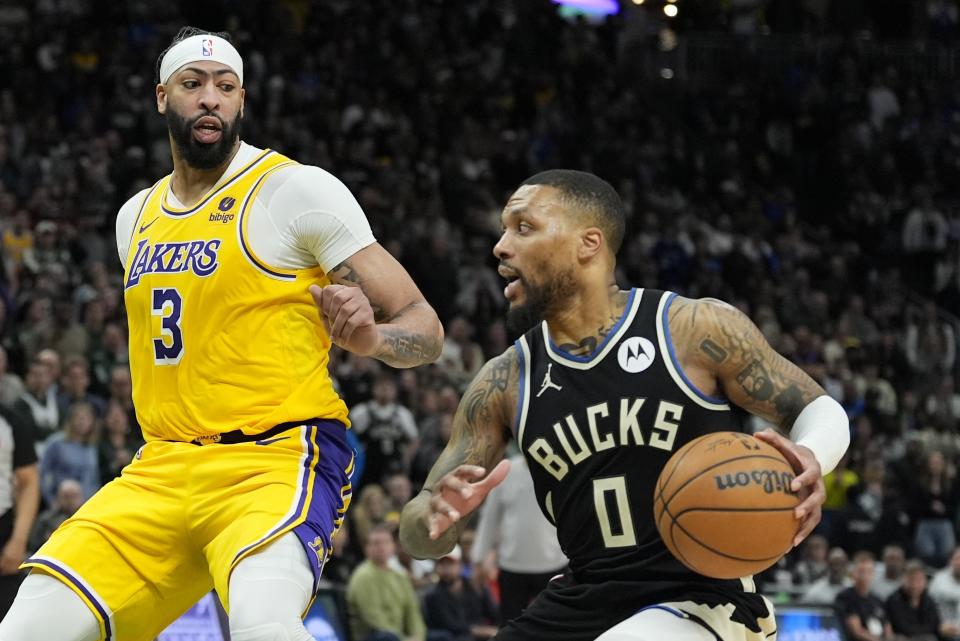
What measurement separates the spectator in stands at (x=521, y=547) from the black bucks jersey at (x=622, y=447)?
226 inches

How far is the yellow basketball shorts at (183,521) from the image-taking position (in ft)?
15.6

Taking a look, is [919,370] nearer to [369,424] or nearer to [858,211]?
[858,211]

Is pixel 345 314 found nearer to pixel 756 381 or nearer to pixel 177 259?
pixel 177 259

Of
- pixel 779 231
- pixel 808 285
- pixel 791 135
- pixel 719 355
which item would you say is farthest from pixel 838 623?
pixel 791 135

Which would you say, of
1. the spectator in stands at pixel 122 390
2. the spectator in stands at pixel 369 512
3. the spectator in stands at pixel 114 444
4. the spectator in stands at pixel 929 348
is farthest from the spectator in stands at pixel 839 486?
the spectator in stands at pixel 114 444

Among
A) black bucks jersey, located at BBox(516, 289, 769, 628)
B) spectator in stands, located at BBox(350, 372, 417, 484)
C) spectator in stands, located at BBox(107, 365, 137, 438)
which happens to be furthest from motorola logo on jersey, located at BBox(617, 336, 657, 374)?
spectator in stands, located at BBox(350, 372, 417, 484)

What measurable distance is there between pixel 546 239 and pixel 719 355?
2.17 ft

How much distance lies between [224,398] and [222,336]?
0.66ft

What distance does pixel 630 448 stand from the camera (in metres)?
4.76

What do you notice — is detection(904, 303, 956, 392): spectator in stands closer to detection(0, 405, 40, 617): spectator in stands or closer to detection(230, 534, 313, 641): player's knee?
detection(0, 405, 40, 617): spectator in stands

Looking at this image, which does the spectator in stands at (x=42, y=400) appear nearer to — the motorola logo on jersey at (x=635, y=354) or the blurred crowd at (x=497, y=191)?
the blurred crowd at (x=497, y=191)

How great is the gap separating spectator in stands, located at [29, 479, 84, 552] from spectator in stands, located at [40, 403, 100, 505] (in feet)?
1.41

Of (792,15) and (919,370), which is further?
(792,15)

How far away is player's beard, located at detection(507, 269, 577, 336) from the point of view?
4.95 metres
